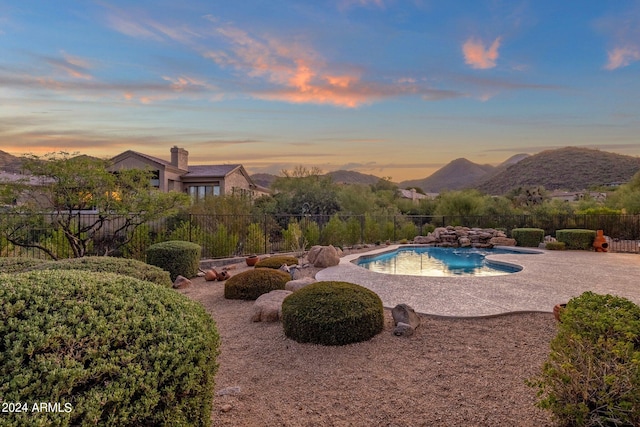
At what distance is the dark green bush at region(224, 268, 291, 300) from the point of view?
6.41 m

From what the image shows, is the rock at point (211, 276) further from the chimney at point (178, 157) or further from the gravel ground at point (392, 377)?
the chimney at point (178, 157)

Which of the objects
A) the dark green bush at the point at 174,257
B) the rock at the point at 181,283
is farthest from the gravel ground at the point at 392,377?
the dark green bush at the point at 174,257

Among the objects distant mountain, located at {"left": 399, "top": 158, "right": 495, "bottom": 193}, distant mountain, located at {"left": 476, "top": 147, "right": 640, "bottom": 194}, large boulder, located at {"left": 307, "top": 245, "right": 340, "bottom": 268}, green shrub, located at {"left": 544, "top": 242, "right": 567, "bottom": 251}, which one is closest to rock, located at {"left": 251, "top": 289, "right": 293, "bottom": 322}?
large boulder, located at {"left": 307, "top": 245, "right": 340, "bottom": 268}

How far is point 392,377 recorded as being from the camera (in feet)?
10.8

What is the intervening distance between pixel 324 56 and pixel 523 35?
5993 mm

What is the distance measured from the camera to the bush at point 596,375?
196cm

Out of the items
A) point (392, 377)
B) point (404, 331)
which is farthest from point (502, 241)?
point (392, 377)

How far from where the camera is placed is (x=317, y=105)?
40.8ft

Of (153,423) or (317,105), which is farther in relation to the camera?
(317,105)

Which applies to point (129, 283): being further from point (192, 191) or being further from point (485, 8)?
point (192, 191)

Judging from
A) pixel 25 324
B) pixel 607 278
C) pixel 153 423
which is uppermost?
pixel 25 324

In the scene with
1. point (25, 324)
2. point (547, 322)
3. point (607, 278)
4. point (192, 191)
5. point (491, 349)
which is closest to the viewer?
point (25, 324)

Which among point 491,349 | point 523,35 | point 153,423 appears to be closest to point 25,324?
point 153,423

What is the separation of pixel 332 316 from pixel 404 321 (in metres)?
0.97
